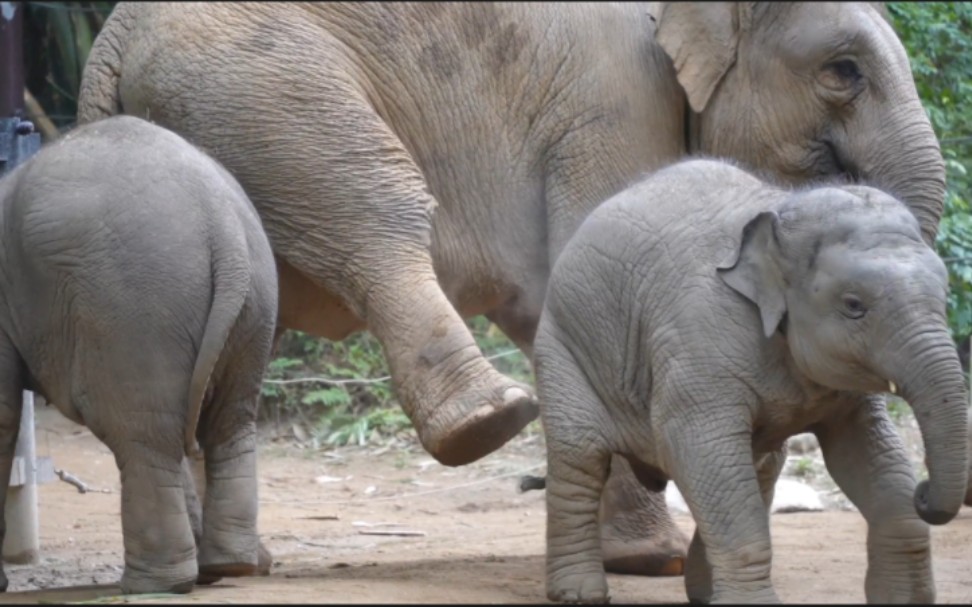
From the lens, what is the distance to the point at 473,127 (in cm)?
701

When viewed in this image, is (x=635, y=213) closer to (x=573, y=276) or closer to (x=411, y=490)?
(x=573, y=276)

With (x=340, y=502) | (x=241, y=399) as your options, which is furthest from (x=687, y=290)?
(x=340, y=502)

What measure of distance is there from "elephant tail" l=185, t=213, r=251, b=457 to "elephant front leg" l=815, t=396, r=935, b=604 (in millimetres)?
1757

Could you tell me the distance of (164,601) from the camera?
16.5 ft

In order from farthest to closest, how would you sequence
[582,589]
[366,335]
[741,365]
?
1. [366,335]
2. [582,589]
3. [741,365]

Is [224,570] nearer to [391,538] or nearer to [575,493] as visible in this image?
[575,493]

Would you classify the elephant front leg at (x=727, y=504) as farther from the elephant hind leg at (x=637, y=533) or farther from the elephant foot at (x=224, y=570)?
the elephant hind leg at (x=637, y=533)

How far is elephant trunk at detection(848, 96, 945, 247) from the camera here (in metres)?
6.46


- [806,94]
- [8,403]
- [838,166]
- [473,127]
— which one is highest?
[806,94]

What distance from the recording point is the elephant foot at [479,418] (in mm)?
5891

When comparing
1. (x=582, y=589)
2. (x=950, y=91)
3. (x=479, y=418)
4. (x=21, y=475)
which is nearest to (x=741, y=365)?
(x=582, y=589)

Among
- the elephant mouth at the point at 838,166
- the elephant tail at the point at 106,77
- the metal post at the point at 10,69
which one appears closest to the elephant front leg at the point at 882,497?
the elephant mouth at the point at 838,166

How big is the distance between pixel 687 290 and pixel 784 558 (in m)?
1.87

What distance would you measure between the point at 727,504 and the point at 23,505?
11.4ft
